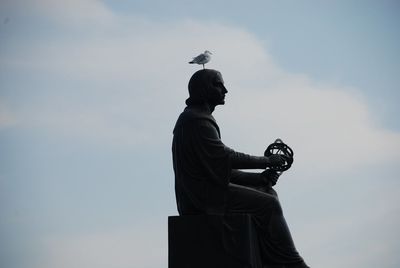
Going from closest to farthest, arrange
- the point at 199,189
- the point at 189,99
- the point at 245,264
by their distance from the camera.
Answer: the point at 245,264
the point at 199,189
the point at 189,99

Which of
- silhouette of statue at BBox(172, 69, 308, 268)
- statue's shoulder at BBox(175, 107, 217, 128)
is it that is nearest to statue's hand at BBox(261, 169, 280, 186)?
silhouette of statue at BBox(172, 69, 308, 268)

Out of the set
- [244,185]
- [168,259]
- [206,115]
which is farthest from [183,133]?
[168,259]

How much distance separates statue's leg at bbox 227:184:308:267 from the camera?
9742 millimetres

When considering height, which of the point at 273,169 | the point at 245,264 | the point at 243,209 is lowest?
the point at 245,264

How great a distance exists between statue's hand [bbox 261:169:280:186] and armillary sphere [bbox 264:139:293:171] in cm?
8

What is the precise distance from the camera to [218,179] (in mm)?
9977

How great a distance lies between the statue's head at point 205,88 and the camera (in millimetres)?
10609

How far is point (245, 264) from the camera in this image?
30.7 ft

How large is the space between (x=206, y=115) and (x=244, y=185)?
A: 1259 millimetres

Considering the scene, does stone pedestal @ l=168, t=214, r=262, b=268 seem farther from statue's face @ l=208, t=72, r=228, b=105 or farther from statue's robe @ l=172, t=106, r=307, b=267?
statue's face @ l=208, t=72, r=228, b=105

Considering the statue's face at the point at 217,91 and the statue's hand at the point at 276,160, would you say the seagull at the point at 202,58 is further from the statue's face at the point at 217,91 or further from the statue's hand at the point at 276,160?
the statue's hand at the point at 276,160

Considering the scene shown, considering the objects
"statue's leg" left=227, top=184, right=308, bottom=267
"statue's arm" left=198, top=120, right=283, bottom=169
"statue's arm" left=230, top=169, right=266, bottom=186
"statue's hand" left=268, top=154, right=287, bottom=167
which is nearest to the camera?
"statue's leg" left=227, top=184, right=308, bottom=267

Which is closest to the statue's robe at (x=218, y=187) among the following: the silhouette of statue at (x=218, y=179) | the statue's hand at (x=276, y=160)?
the silhouette of statue at (x=218, y=179)

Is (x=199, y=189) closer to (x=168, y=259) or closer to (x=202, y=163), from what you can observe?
(x=202, y=163)
